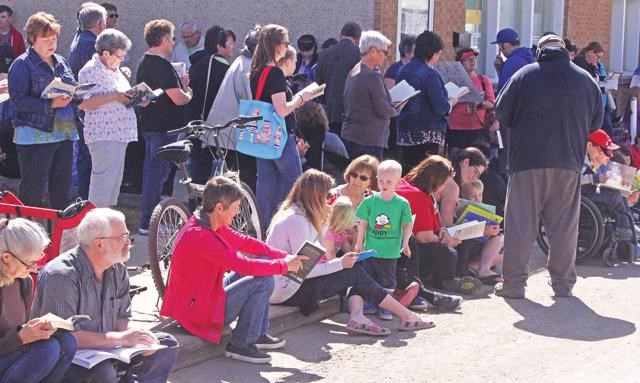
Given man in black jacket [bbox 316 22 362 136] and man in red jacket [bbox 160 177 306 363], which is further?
man in black jacket [bbox 316 22 362 136]

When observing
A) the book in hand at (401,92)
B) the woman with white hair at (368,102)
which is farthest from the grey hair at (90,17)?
the book in hand at (401,92)

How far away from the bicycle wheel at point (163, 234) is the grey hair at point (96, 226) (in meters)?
1.62

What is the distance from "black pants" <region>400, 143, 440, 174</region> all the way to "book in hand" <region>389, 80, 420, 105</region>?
0.65 m

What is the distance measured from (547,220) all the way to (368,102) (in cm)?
230

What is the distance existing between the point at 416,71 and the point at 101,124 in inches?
145

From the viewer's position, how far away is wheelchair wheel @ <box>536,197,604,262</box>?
33.4ft

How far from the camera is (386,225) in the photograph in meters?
8.09

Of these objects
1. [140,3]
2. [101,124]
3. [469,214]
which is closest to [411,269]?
[469,214]

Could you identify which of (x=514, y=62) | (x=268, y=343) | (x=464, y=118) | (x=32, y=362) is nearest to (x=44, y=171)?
(x=268, y=343)

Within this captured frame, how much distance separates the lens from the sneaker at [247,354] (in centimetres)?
676

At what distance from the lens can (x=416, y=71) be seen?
436 inches

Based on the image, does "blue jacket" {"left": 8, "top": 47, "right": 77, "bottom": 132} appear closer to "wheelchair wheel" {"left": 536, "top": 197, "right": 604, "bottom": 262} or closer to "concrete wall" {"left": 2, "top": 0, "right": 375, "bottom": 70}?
"wheelchair wheel" {"left": 536, "top": 197, "right": 604, "bottom": 262}

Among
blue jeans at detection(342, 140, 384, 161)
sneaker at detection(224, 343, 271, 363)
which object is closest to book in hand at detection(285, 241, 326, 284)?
sneaker at detection(224, 343, 271, 363)

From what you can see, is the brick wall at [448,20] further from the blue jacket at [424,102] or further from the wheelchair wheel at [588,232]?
the wheelchair wheel at [588,232]
